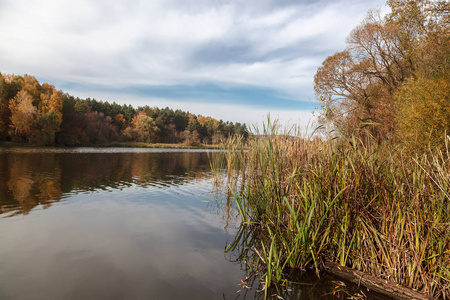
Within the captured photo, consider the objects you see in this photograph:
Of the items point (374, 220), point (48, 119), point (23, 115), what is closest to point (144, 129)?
point (48, 119)

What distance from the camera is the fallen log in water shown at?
3293 mm

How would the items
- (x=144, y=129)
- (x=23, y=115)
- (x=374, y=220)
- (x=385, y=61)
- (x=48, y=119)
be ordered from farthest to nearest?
(x=144, y=129) < (x=48, y=119) < (x=23, y=115) < (x=385, y=61) < (x=374, y=220)

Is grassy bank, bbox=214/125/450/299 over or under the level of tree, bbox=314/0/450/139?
under

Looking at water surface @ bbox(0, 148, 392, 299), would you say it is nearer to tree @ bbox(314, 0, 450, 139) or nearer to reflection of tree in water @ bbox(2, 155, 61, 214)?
reflection of tree in water @ bbox(2, 155, 61, 214)

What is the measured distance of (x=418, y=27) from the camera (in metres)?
17.0

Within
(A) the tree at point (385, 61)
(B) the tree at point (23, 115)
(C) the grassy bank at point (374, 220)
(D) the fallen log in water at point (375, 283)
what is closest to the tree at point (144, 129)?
(B) the tree at point (23, 115)

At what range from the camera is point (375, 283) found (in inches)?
144

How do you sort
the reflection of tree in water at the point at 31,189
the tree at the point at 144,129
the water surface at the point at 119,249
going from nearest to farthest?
the water surface at the point at 119,249 → the reflection of tree in water at the point at 31,189 → the tree at the point at 144,129

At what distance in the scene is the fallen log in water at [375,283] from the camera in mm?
3293

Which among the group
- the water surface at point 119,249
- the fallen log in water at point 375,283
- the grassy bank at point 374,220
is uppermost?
the grassy bank at point 374,220

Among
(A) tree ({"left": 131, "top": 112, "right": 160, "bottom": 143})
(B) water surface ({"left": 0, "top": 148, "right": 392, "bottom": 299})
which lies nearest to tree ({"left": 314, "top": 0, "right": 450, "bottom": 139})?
(B) water surface ({"left": 0, "top": 148, "right": 392, "bottom": 299})

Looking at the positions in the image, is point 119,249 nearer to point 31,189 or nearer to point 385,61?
point 31,189

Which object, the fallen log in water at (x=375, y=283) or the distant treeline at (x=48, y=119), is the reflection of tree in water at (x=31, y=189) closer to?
the fallen log in water at (x=375, y=283)

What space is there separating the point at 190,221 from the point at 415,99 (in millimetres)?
11109
